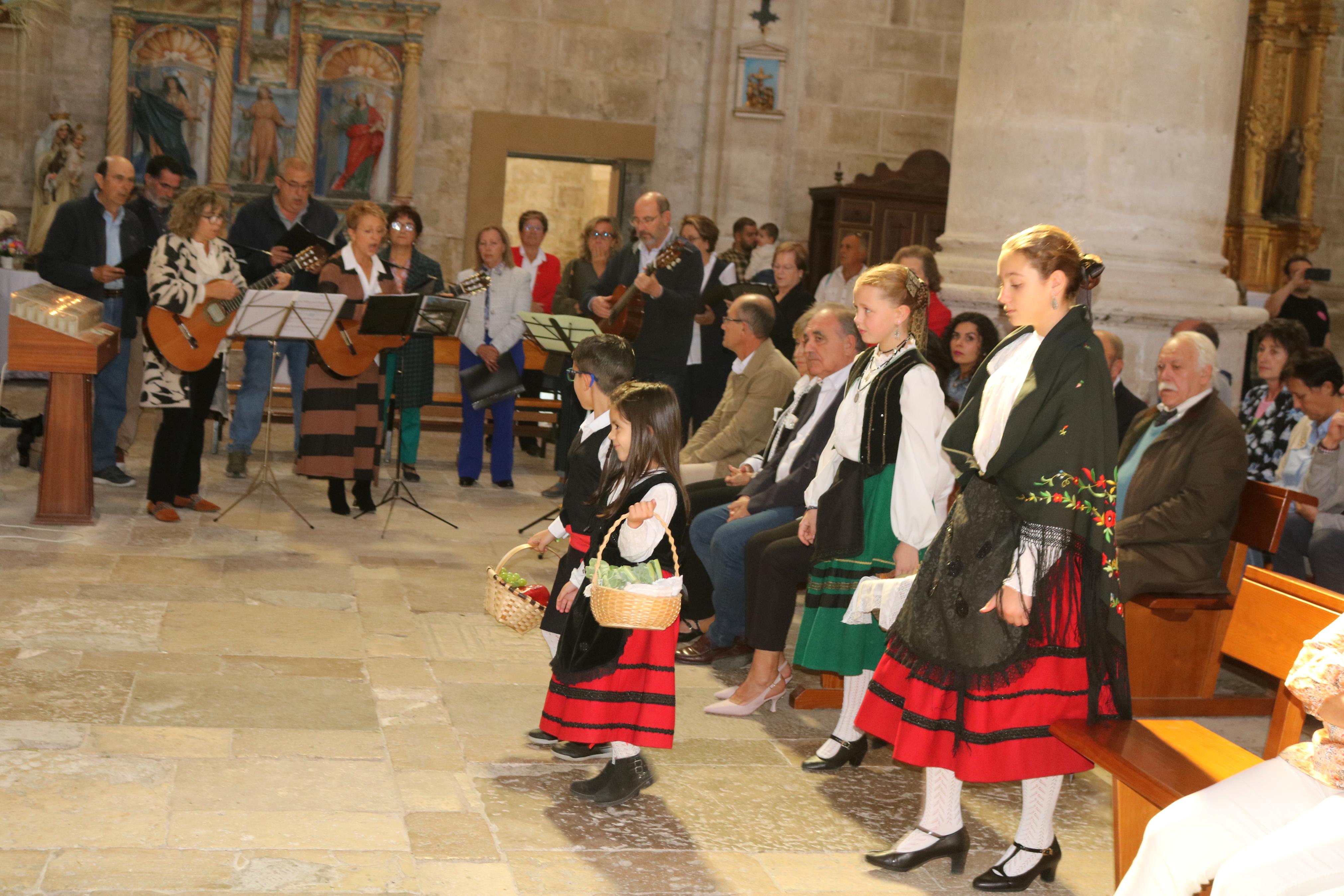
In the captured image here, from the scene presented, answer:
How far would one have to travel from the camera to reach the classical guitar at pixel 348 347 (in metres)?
6.98

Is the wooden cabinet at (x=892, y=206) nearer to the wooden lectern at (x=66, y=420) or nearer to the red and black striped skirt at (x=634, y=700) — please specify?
the wooden lectern at (x=66, y=420)

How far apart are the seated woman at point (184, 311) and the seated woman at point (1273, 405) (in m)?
4.57

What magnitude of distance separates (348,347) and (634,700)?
3.71 meters

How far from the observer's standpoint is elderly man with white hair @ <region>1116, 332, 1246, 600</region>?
480 centimetres

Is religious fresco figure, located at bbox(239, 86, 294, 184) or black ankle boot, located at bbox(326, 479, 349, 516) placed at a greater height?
religious fresco figure, located at bbox(239, 86, 294, 184)

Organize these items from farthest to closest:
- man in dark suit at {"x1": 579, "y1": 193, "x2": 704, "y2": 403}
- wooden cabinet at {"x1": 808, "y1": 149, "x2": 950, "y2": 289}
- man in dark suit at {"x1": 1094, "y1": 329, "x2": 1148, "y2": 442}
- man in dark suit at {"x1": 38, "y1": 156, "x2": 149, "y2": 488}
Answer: wooden cabinet at {"x1": 808, "y1": 149, "x2": 950, "y2": 289} → man in dark suit at {"x1": 579, "y1": 193, "x2": 704, "y2": 403} → man in dark suit at {"x1": 38, "y1": 156, "x2": 149, "y2": 488} → man in dark suit at {"x1": 1094, "y1": 329, "x2": 1148, "y2": 442}

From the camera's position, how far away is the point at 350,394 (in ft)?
23.4

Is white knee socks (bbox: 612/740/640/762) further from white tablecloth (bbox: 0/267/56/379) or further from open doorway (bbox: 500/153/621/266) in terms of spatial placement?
open doorway (bbox: 500/153/621/266)

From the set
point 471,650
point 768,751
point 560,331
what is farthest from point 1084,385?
point 560,331

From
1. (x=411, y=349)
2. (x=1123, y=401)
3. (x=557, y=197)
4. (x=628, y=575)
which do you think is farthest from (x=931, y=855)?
(x=557, y=197)

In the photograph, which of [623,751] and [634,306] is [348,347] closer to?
[634,306]

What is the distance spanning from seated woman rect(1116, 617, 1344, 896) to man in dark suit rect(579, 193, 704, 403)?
5.14 metres

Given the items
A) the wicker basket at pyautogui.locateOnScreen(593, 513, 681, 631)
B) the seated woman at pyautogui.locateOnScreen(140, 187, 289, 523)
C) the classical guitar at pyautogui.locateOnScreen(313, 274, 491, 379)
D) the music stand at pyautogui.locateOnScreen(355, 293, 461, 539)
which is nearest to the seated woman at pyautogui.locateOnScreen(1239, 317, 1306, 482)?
the wicker basket at pyautogui.locateOnScreen(593, 513, 681, 631)

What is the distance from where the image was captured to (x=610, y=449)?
4.07 meters
